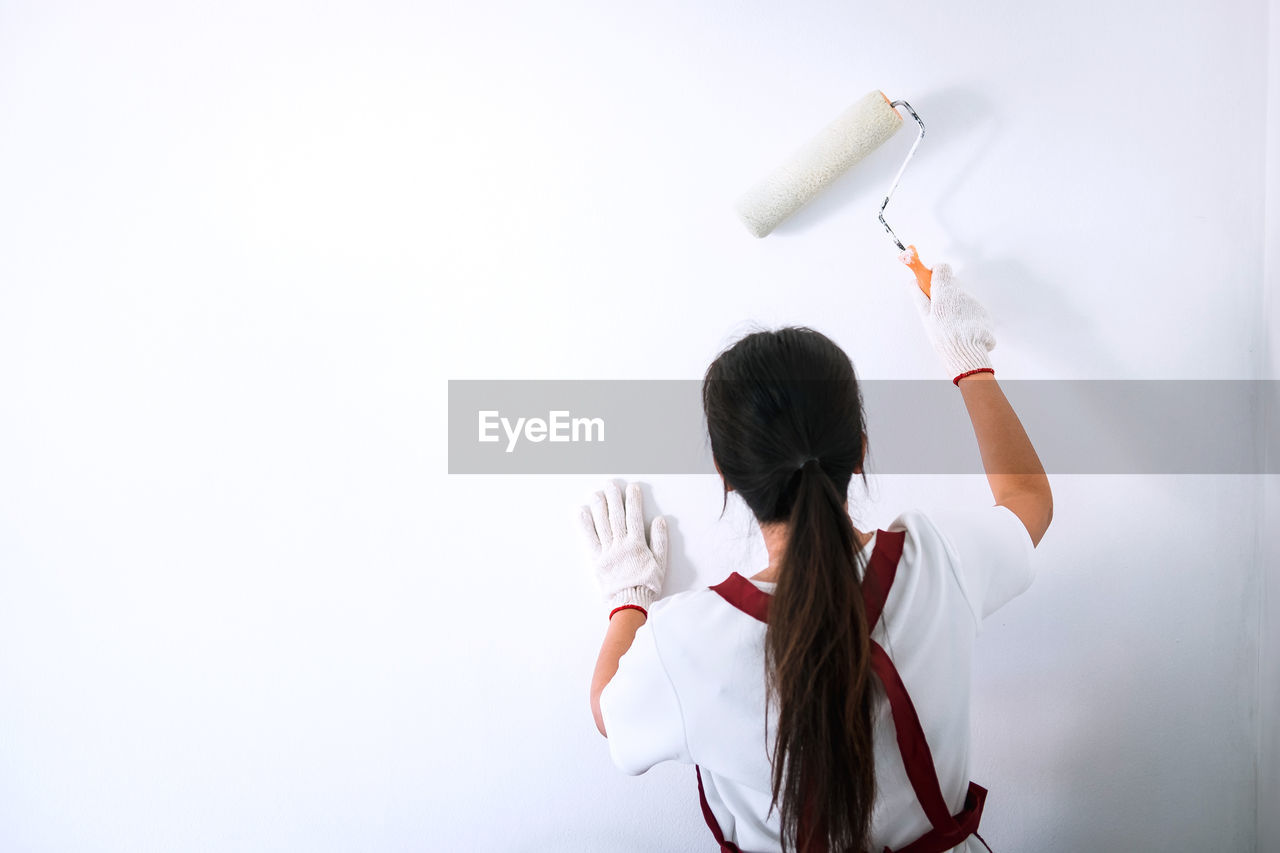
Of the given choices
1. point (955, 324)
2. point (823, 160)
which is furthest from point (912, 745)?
point (823, 160)

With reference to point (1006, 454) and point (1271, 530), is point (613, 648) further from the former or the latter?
point (1271, 530)

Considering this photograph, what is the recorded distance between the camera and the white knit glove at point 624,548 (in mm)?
953

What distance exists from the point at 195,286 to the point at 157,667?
0.50m

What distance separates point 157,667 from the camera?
105 centimetres

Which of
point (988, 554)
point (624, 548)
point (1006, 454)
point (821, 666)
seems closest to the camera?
point (821, 666)

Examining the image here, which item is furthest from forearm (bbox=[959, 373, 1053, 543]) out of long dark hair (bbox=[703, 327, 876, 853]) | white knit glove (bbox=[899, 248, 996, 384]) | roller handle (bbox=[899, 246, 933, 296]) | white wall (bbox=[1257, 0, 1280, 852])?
white wall (bbox=[1257, 0, 1280, 852])

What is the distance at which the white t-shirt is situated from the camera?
0.67 m

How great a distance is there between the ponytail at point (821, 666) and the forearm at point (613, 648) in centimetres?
20

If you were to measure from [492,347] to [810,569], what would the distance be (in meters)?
0.53

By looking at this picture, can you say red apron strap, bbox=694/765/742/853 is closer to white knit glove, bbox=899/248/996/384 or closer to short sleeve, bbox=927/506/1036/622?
short sleeve, bbox=927/506/1036/622

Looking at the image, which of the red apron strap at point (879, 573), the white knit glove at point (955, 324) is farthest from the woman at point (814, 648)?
the white knit glove at point (955, 324)

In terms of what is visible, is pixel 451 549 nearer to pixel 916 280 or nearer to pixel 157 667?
pixel 157 667

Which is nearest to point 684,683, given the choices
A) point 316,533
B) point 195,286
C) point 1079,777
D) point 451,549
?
point 451,549

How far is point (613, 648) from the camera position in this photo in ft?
2.86
